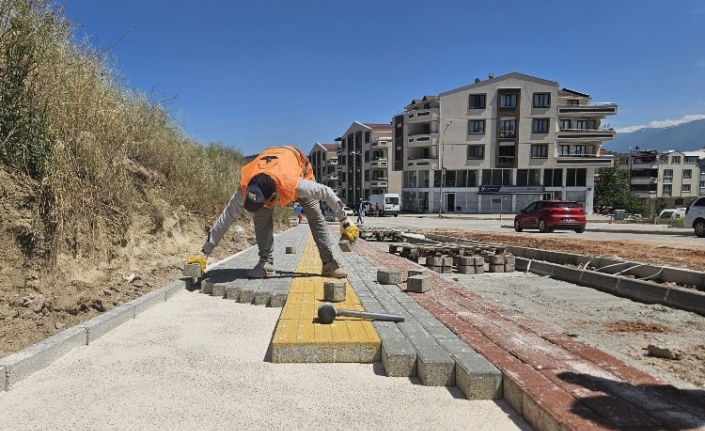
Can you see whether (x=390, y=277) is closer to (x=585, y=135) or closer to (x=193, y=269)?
(x=193, y=269)

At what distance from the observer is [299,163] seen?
6.10 m

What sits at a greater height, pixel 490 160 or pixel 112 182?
pixel 490 160

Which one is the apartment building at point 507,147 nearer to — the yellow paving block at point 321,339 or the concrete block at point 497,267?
the concrete block at point 497,267

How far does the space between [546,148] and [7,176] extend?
6022 cm

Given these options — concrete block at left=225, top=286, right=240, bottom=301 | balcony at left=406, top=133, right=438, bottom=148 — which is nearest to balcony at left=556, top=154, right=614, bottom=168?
balcony at left=406, top=133, right=438, bottom=148

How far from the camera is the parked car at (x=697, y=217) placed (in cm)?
1836

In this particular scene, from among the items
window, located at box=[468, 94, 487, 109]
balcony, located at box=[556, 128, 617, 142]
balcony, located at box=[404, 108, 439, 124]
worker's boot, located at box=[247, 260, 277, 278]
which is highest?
window, located at box=[468, 94, 487, 109]

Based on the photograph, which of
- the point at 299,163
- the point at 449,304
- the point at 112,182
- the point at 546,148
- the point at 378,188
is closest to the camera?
the point at 449,304

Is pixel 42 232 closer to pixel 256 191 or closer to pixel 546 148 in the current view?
pixel 256 191

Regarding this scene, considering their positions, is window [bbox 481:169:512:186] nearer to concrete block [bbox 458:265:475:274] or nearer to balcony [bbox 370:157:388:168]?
balcony [bbox 370:157:388:168]

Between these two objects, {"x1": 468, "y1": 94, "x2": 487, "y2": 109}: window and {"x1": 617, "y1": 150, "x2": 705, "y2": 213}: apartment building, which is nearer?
{"x1": 468, "y1": 94, "x2": 487, "y2": 109}: window

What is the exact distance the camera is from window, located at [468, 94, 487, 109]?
57.7 meters

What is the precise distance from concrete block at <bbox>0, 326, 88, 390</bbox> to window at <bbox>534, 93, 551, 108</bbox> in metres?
60.7

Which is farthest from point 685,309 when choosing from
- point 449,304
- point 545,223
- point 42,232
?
point 545,223
